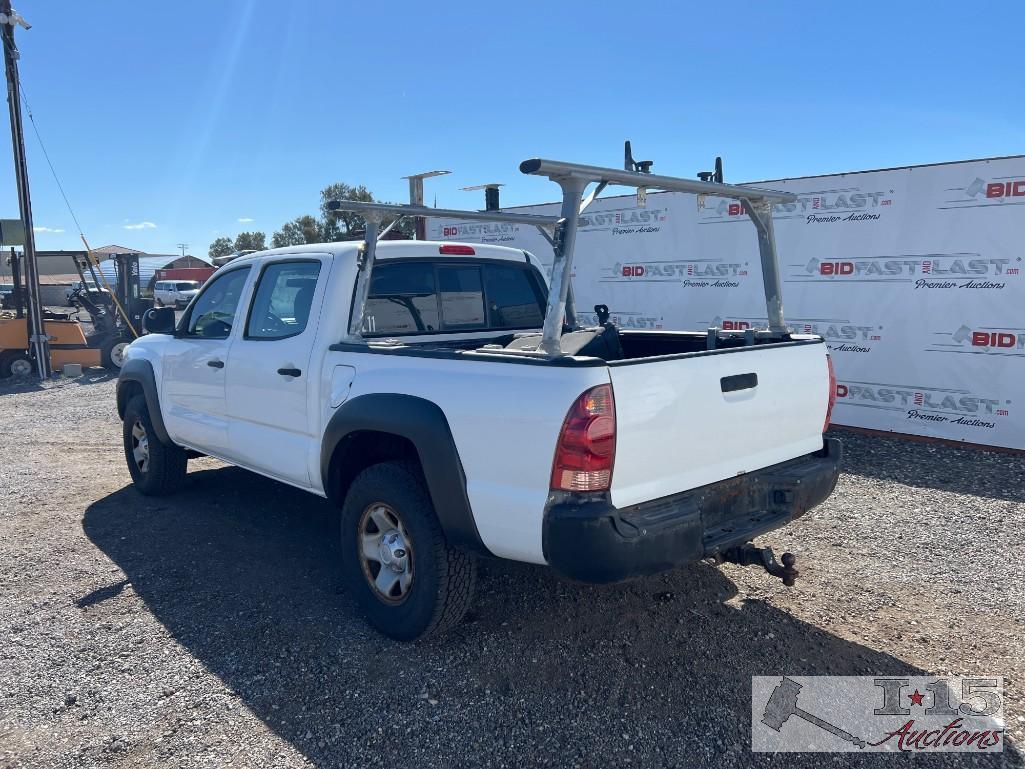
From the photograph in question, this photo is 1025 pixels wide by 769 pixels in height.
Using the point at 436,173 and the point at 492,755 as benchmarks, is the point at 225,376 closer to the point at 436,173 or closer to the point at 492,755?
the point at 492,755

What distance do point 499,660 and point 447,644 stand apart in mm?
285

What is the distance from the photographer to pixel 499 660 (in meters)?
3.49

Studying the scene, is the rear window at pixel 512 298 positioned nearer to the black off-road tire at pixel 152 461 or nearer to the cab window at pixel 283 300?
the cab window at pixel 283 300

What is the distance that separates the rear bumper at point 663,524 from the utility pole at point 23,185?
13.5 m

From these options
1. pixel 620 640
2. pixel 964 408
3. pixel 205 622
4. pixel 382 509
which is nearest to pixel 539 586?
pixel 620 640

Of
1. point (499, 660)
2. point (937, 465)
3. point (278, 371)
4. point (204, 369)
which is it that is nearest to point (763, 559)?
point (499, 660)

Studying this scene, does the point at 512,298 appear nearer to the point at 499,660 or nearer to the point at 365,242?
the point at 365,242

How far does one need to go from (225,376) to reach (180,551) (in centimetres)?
115

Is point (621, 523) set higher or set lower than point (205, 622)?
higher

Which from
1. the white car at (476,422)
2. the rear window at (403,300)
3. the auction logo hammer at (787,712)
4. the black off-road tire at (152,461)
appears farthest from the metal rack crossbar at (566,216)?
the black off-road tire at (152,461)

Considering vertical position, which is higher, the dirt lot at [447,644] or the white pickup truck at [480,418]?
the white pickup truck at [480,418]

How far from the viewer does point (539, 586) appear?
13.9 ft

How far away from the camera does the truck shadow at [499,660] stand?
2.92 m

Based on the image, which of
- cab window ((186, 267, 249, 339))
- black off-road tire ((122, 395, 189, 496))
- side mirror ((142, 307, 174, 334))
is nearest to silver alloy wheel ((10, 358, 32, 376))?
black off-road tire ((122, 395, 189, 496))
